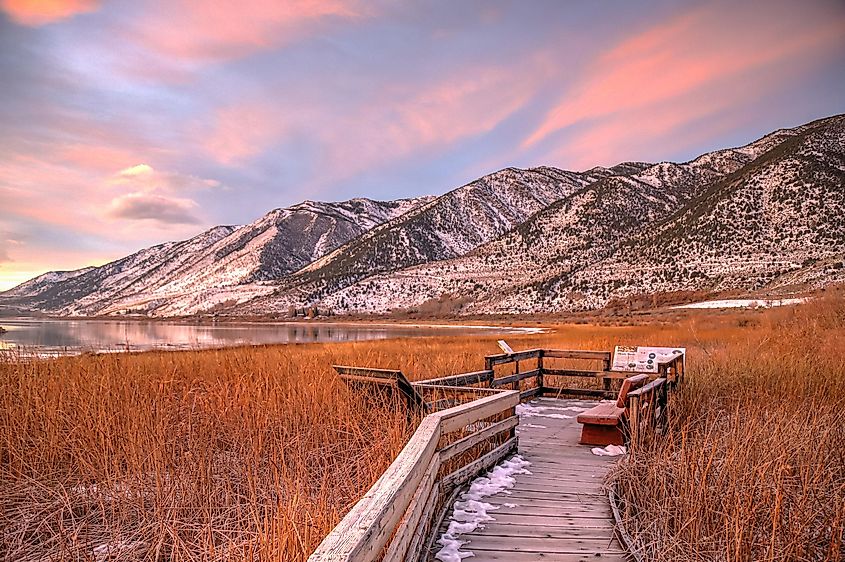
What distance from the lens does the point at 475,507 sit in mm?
4664

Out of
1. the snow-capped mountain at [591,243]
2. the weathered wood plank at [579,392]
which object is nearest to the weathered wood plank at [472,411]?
the weathered wood plank at [579,392]

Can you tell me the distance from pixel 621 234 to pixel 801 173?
81.2 feet

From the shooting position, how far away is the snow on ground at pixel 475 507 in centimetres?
381

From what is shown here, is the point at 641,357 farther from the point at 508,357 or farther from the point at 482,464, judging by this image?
the point at 482,464

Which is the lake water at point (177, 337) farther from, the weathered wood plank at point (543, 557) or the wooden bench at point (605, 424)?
the wooden bench at point (605, 424)

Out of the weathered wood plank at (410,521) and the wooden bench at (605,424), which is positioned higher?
the weathered wood plank at (410,521)

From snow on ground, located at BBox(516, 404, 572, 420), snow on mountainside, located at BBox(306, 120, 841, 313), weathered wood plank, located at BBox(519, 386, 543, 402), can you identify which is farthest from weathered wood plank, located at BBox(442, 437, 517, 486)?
snow on mountainside, located at BBox(306, 120, 841, 313)

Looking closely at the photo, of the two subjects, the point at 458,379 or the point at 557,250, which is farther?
the point at 557,250

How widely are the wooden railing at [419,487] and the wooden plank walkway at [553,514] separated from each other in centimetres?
35

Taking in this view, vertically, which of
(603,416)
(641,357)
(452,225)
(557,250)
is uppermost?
(452,225)

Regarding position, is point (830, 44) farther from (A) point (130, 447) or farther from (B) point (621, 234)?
(B) point (621, 234)

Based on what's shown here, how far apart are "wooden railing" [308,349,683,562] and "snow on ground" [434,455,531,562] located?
103 millimetres

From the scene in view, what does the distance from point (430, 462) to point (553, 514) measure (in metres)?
A: 1.38

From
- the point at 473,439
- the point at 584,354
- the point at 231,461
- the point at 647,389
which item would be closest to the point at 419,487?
the point at 473,439
